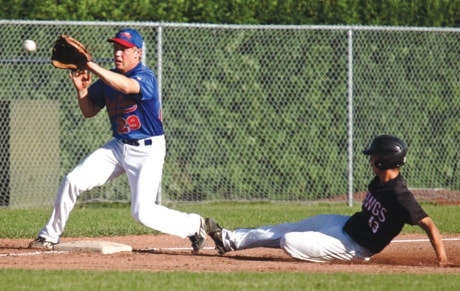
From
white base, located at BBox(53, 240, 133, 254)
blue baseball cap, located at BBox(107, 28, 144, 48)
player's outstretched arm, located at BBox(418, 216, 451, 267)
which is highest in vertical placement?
blue baseball cap, located at BBox(107, 28, 144, 48)

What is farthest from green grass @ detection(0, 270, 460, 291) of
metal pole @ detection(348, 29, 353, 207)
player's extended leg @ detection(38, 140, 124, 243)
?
metal pole @ detection(348, 29, 353, 207)

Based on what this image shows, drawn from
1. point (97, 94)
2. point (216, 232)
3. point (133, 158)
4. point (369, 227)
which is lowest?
point (216, 232)

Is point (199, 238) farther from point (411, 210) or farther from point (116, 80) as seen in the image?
point (411, 210)

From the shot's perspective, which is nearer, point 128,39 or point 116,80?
point 116,80

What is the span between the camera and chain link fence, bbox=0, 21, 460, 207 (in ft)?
45.2

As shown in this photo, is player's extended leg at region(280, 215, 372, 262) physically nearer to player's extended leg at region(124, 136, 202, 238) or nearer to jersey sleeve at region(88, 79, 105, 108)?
player's extended leg at region(124, 136, 202, 238)

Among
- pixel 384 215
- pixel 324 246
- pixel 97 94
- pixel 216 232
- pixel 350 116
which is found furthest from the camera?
pixel 350 116

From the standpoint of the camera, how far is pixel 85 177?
9.05 m

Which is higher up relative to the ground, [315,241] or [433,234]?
[433,234]

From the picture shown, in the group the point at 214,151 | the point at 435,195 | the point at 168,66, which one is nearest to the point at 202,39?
the point at 168,66

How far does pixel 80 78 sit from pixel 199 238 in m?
1.73

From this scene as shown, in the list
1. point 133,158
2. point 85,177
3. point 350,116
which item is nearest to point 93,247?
point 85,177

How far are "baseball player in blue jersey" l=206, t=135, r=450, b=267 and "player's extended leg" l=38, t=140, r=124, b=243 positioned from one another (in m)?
1.20

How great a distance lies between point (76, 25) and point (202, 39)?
1754 mm
